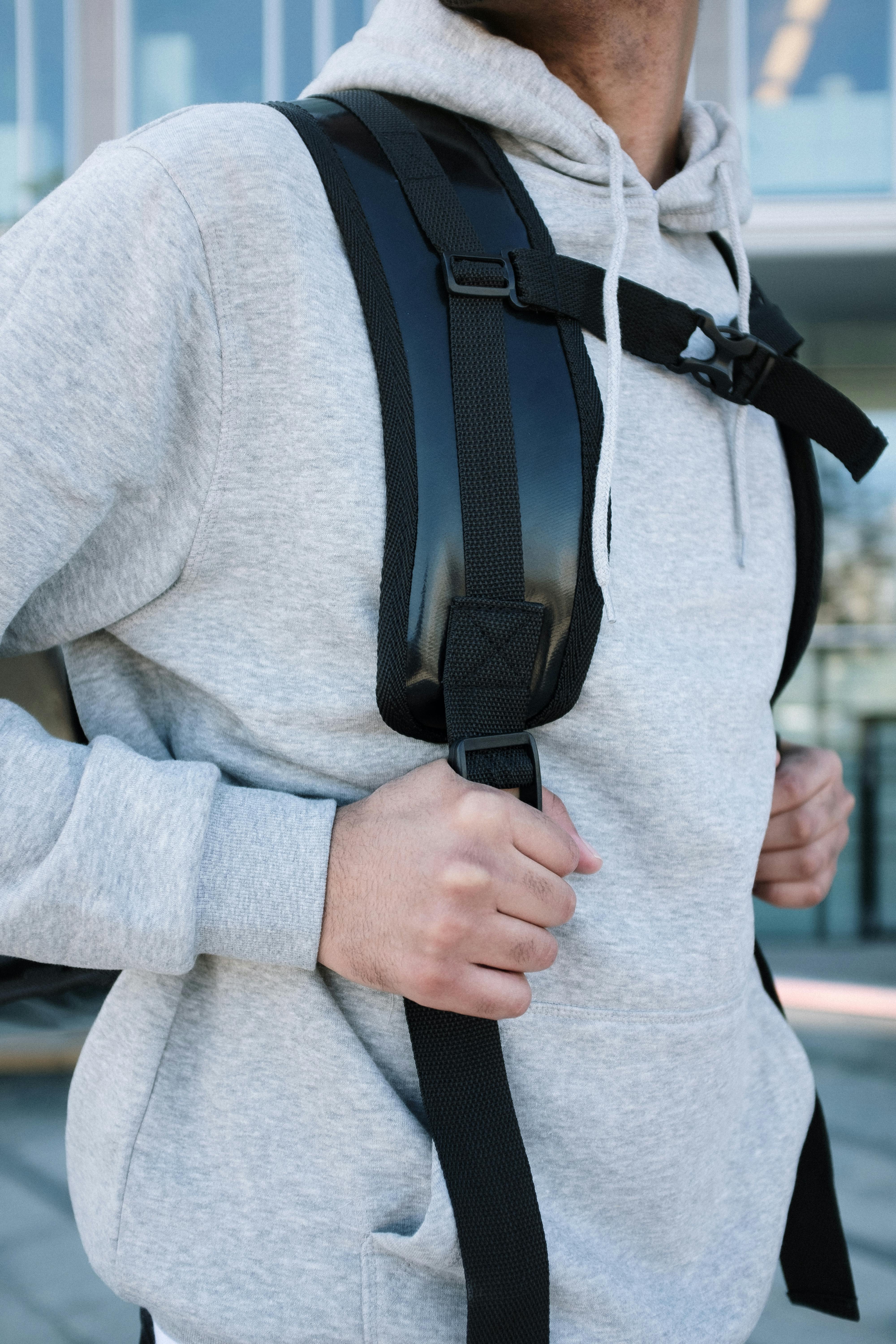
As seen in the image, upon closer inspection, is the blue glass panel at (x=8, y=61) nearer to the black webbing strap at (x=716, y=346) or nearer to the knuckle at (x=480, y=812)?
the black webbing strap at (x=716, y=346)

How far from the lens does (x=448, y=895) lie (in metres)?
0.70

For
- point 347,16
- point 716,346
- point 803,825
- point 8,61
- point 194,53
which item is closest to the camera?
point 716,346

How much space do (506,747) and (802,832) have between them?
537mm

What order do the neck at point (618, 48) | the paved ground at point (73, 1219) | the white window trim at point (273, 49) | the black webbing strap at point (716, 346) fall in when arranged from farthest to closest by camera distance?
the white window trim at point (273, 49)
the paved ground at point (73, 1219)
the neck at point (618, 48)
the black webbing strap at point (716, 346)

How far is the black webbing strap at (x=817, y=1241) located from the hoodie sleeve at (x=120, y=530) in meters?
0.67

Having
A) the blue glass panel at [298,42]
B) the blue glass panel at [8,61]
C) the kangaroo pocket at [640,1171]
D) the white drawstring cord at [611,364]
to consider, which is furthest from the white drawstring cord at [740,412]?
the blue glass panel at [8,61]

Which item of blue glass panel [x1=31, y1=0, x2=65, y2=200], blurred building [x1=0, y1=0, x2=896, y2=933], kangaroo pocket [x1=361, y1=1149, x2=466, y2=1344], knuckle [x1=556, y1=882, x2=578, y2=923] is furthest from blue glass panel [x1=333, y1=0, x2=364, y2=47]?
kangaroo pocket [x1=361, y1=1149, x2=466, y2=1344]

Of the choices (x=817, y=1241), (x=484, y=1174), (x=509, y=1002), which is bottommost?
(x=817, y=1241)

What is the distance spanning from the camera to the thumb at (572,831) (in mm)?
771

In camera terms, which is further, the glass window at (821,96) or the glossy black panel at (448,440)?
the glass window at (821,96)

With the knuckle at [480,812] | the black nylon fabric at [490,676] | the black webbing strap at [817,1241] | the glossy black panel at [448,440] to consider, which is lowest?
the black webbing strap at [817,1241]

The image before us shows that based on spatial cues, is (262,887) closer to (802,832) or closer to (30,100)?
(802,832)

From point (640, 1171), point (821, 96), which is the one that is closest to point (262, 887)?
point (640, 1171)

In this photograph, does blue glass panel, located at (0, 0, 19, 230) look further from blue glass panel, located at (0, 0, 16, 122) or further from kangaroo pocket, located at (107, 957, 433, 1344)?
kangaroo pocket, located at (107, 957, 433, 1344)
